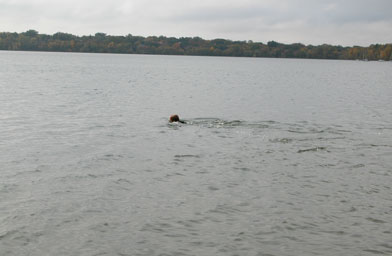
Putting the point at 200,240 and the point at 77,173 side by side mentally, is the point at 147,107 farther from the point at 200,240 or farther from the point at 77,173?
the point at 200,240

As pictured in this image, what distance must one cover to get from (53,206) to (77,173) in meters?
3.45

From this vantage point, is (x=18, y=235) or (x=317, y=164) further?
(x=317, y=164)

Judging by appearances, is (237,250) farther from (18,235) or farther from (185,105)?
(185,105)

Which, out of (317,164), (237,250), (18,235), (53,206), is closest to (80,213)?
(53,206)

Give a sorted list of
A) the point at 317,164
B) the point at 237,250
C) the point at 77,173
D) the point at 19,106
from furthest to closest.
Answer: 1. the point at 19,106
2. the point at 317,164
3. the point at 77,173
4. the point at 237,250

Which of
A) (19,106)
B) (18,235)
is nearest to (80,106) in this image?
(19,106)

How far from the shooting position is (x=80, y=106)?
3503 centimetres

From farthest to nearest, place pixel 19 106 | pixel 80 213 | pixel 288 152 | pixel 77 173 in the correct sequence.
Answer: pixel 19 106 < pixel 288 152 < pixel 77 173 < pixel 80 213

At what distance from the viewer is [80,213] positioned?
11914 mm

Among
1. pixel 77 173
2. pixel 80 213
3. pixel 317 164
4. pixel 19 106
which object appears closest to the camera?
pixel 80 213

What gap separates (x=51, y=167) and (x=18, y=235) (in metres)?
6.25

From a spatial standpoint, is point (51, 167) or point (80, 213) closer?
point (80, 213)

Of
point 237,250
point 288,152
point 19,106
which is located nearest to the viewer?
point 237,250

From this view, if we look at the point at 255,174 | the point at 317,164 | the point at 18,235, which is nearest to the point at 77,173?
the point at 18,235
